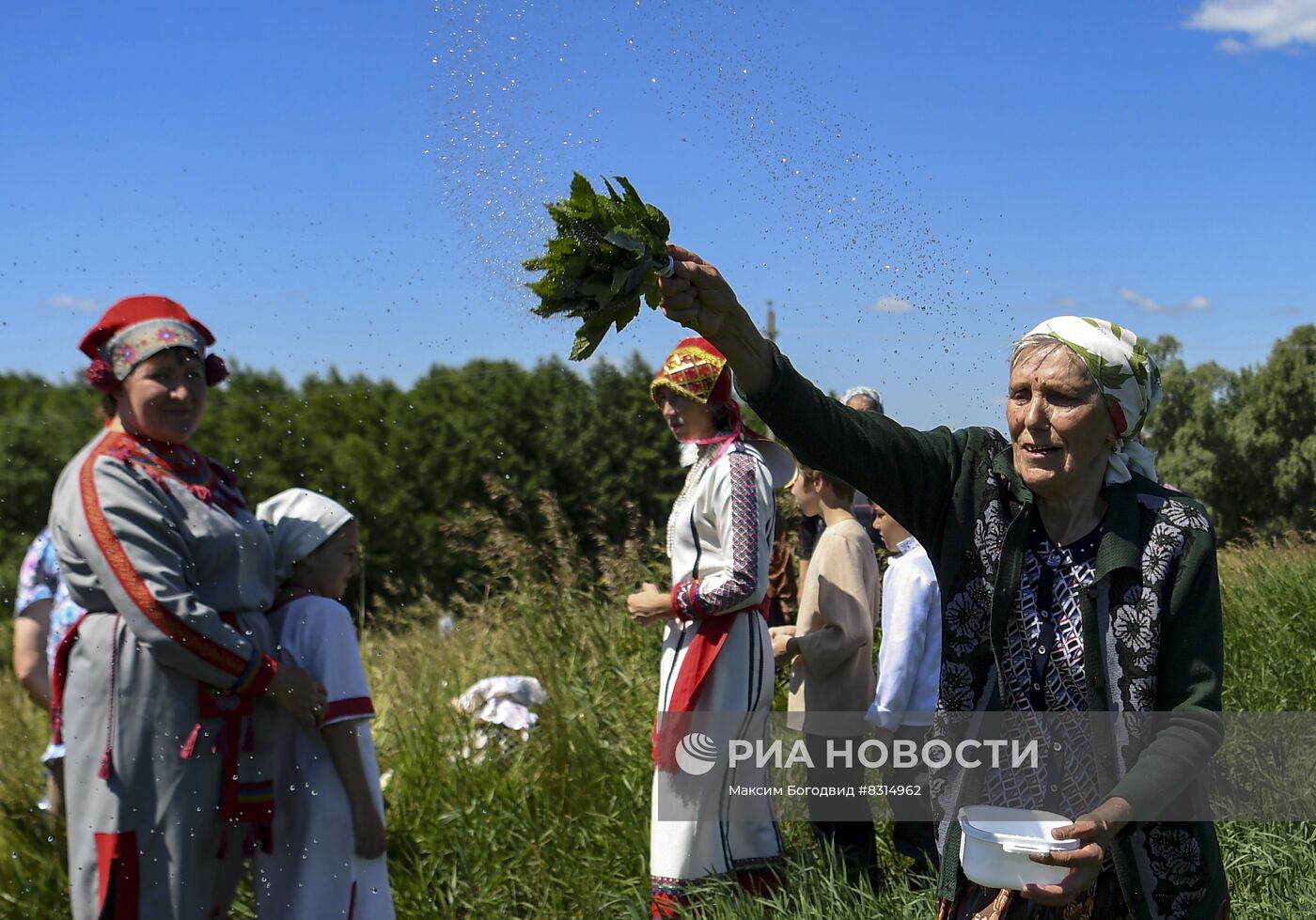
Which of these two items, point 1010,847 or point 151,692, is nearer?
point 1010,847

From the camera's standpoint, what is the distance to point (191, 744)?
3.42m

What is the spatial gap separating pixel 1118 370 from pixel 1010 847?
958mm

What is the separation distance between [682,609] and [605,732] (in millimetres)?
1501

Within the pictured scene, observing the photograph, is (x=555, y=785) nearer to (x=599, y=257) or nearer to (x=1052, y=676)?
(x=1052, y=676)

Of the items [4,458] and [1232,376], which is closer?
[4,458]

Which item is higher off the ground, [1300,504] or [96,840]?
[1300,504]

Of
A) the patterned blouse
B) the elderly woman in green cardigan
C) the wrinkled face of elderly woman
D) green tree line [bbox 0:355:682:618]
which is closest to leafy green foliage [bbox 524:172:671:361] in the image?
the elderly woman in green cardigan

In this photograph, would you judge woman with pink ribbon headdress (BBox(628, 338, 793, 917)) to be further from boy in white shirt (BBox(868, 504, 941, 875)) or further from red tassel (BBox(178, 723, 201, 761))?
red tassel (BBox(178, 723, 201, 761))

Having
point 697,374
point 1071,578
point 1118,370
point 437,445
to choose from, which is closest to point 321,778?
point 697,374

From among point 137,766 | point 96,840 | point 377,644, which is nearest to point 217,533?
point 137,766

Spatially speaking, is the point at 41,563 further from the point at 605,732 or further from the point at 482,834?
the point at 605,732

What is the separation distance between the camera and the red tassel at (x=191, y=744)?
3406mm

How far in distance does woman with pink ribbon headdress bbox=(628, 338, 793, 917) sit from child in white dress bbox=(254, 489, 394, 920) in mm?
1021

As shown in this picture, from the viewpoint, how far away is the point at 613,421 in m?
17.0
